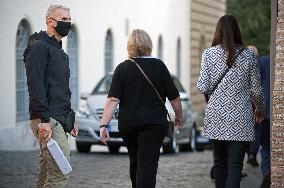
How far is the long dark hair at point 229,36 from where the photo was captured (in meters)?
8.71

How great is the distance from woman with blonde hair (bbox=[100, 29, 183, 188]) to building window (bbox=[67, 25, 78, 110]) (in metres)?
13.9

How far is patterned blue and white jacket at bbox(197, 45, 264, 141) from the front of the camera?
8719 millimetres

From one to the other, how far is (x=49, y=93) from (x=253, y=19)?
4006 cm

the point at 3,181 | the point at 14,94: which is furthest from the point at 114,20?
the point at 3,181

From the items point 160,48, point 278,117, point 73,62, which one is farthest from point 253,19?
point 278,117

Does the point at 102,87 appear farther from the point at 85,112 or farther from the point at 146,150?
the point at 146,150

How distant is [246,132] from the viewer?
8719 mm

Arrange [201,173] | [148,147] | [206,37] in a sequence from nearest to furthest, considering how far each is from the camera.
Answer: [148,147] < [201,173] < [206,37]

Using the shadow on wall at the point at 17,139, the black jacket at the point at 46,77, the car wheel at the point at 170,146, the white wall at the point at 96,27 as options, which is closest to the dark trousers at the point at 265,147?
the black jacket at the point at 46,77

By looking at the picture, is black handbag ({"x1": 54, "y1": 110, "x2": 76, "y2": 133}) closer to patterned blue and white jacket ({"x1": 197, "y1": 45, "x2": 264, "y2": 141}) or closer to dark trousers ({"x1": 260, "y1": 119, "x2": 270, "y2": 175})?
patterned blue and white jacket ({"x1": 197, "y1": 45, "x2": 264, "y2": 141})

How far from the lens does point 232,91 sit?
8727mm

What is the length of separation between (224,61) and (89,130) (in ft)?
29.2

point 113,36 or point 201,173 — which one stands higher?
point 113,36

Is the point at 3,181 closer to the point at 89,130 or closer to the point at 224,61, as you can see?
the point at 224,61
